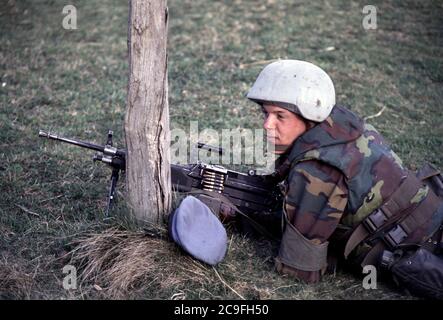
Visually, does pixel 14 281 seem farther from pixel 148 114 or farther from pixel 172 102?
pixel 172 102

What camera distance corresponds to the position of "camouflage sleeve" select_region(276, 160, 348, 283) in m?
3.90

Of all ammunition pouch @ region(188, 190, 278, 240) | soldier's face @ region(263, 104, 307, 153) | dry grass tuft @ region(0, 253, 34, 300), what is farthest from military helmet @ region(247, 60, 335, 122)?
dry grass tuft @ region(0, 253, 34, 300)

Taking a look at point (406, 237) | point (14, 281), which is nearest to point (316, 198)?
point (406, 237)

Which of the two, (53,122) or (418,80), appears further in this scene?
(418,80)

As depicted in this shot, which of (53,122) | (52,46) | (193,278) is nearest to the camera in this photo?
(193,278)

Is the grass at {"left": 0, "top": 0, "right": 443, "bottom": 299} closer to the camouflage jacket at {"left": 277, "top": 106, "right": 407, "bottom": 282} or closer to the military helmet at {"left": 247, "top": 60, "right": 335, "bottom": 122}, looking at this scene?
Result: the camouflage jacket at {"left": 277, "top": 106, "right": 407, "bottom": 282}

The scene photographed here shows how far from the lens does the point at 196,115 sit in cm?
711

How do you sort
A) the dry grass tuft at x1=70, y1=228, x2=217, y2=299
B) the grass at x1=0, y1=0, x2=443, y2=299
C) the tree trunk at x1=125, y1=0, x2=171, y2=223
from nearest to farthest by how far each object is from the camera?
the tree trunk at x1=125, y1=0, x2=171, y2=223
the dry grass tuft at x1=70, y1=228, x2=217, y2=299
the grass at x1=0, y1=0, x2=443, y2=299

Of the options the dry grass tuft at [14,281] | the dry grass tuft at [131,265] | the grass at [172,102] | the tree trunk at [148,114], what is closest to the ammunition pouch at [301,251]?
the grass at [172,102]

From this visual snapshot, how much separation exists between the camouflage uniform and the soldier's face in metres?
0.07
